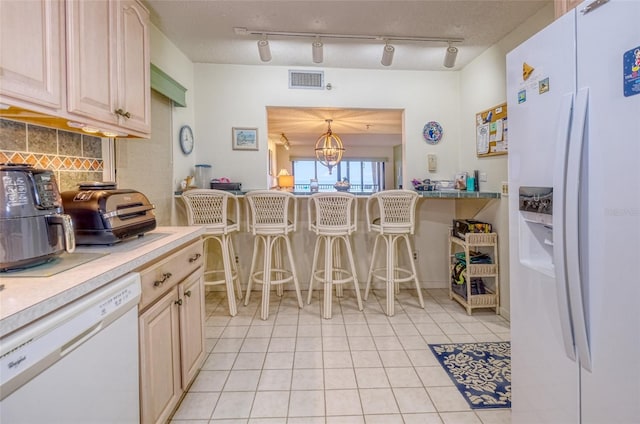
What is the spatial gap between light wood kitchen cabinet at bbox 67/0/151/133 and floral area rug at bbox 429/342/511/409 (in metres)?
2.39

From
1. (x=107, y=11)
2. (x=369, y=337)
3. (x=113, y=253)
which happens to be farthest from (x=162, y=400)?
(x=107, y=11)

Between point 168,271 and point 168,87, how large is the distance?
6.32 ft

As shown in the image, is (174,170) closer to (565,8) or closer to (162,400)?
(162,400)

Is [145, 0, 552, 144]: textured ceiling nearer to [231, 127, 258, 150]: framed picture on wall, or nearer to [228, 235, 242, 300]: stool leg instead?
[231, 127, 258, 150]: framed picture on wall

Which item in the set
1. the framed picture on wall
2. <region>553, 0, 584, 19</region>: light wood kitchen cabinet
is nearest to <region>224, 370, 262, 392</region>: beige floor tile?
the framed picture on wall

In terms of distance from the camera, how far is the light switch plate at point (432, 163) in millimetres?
3512

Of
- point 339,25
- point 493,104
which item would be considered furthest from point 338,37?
point 493,104

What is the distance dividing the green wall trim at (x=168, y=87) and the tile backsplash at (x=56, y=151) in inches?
32.3

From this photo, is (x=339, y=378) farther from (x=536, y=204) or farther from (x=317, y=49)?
(x=317, y=49)

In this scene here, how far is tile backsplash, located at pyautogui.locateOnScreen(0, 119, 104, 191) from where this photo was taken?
1375mm


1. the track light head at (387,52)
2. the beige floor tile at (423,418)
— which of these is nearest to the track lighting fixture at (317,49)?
the track light head at (387,52)

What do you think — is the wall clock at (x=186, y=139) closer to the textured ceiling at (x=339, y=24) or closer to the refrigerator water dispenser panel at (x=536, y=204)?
the textured ceiling at (x=339, y=24)

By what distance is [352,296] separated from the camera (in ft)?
11.1

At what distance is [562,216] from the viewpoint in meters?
0.99
